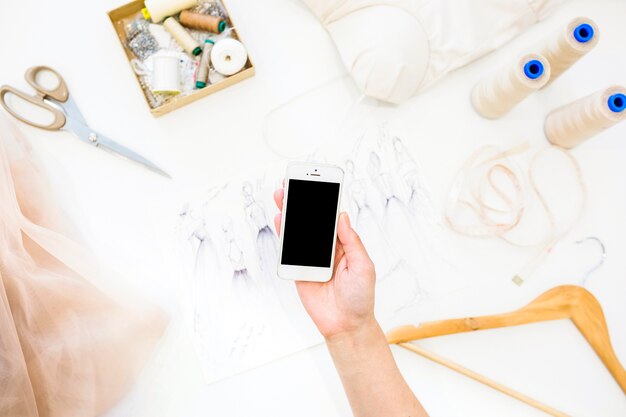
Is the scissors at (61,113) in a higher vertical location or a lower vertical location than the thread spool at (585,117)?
higher

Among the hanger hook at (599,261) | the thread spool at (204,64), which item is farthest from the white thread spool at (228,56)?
the hanger hook at (599,261)

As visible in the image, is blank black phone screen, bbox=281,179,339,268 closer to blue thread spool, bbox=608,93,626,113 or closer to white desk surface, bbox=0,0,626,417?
white desk surface, bbox=0,0,626,417

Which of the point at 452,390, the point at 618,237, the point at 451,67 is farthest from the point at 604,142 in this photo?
the point at 452,390

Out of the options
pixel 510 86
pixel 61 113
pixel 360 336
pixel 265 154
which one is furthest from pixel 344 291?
pixel 61 113

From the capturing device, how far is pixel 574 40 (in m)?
0.59

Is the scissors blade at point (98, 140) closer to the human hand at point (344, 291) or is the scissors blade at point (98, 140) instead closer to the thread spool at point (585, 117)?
the human hand at point (344, 291)

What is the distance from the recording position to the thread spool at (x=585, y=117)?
1.95 feet

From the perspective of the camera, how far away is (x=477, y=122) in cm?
72

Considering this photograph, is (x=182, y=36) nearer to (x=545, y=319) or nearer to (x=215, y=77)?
(x=215, y=77)

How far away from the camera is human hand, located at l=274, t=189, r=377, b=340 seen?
0.60 m

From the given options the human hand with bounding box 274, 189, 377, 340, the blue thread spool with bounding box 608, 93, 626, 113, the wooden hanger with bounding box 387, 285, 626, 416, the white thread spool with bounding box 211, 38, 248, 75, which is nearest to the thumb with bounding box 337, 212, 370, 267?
the human hand with bounding box 274, 189, 377, 340

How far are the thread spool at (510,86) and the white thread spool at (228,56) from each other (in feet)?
1.18

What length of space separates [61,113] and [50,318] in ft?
0.99

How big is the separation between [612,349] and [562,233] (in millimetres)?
181
